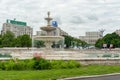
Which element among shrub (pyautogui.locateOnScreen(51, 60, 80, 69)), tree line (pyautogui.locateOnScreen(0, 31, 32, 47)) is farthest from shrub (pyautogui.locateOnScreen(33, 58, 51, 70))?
tree line (pyautogui.locateOnScreen(0, 31, 32, 47))

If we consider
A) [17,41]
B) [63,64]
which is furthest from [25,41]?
[63,64]

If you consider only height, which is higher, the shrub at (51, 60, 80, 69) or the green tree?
the green tree

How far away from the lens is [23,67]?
19.2m

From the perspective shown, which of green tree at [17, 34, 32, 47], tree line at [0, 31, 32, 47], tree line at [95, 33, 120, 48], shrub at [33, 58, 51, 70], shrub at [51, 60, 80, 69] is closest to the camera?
shrub at [33, 58, 51, 70]

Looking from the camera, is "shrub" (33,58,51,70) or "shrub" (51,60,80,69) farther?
"shrub" (51,60,80,69)

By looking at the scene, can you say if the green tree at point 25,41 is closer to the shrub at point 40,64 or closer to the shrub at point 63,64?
the shrub at point 63,64

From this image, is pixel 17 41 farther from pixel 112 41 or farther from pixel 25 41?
pixel 112 41

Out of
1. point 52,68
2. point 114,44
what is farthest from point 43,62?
point 114,44

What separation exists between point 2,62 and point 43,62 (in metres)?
2.63

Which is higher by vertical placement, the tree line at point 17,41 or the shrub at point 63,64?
the tree line at point 17,41

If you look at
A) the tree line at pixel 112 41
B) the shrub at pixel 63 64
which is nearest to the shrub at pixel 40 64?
the shrub at pixel 63 64

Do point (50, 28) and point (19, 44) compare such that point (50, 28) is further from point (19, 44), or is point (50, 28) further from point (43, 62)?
point (19, 44)

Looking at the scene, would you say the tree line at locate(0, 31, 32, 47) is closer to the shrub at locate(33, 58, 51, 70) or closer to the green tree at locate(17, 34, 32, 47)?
the green tree at locate(17, 34, 32, 47)

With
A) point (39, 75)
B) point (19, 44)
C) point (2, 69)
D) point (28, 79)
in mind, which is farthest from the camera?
point (19, 44)
